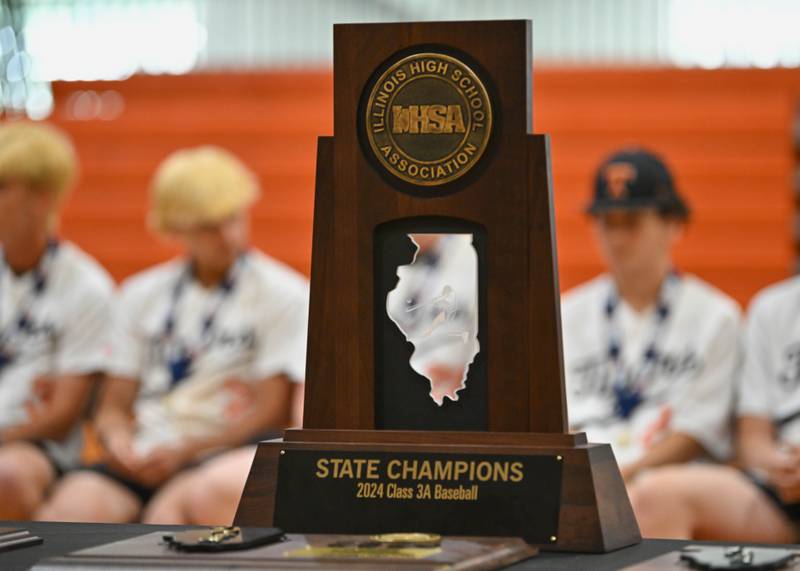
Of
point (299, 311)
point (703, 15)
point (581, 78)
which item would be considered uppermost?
point (703, 15)

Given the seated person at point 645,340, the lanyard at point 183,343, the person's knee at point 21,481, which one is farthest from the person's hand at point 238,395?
the seated person at point 645,340

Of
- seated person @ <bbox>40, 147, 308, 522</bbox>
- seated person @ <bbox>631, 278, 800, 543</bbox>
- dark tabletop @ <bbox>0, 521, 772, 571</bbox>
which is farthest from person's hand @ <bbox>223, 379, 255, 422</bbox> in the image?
dark tabletop @ <bbox>0, 521, 772, 571</bbox>

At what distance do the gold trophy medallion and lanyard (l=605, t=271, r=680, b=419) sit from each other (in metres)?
2.02

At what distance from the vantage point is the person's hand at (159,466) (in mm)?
3336

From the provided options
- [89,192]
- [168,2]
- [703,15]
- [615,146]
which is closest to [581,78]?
[615,146]

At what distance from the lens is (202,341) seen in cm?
347

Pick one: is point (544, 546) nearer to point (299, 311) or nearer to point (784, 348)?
point (784, 348)

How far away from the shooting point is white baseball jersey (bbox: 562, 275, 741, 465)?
10.2 ft

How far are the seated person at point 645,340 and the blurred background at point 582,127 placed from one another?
80.1 inches

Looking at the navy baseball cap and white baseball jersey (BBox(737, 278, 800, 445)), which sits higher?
the navy baseball cap

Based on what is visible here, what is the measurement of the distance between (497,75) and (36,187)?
8.76ft

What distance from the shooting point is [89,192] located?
6121mm

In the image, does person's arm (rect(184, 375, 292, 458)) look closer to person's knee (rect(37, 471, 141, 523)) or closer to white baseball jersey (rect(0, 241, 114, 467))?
person's knee (rect(37, 471, 141, 523))

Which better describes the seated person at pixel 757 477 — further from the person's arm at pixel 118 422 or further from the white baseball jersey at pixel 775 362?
the person's arm at pixel 118 422
